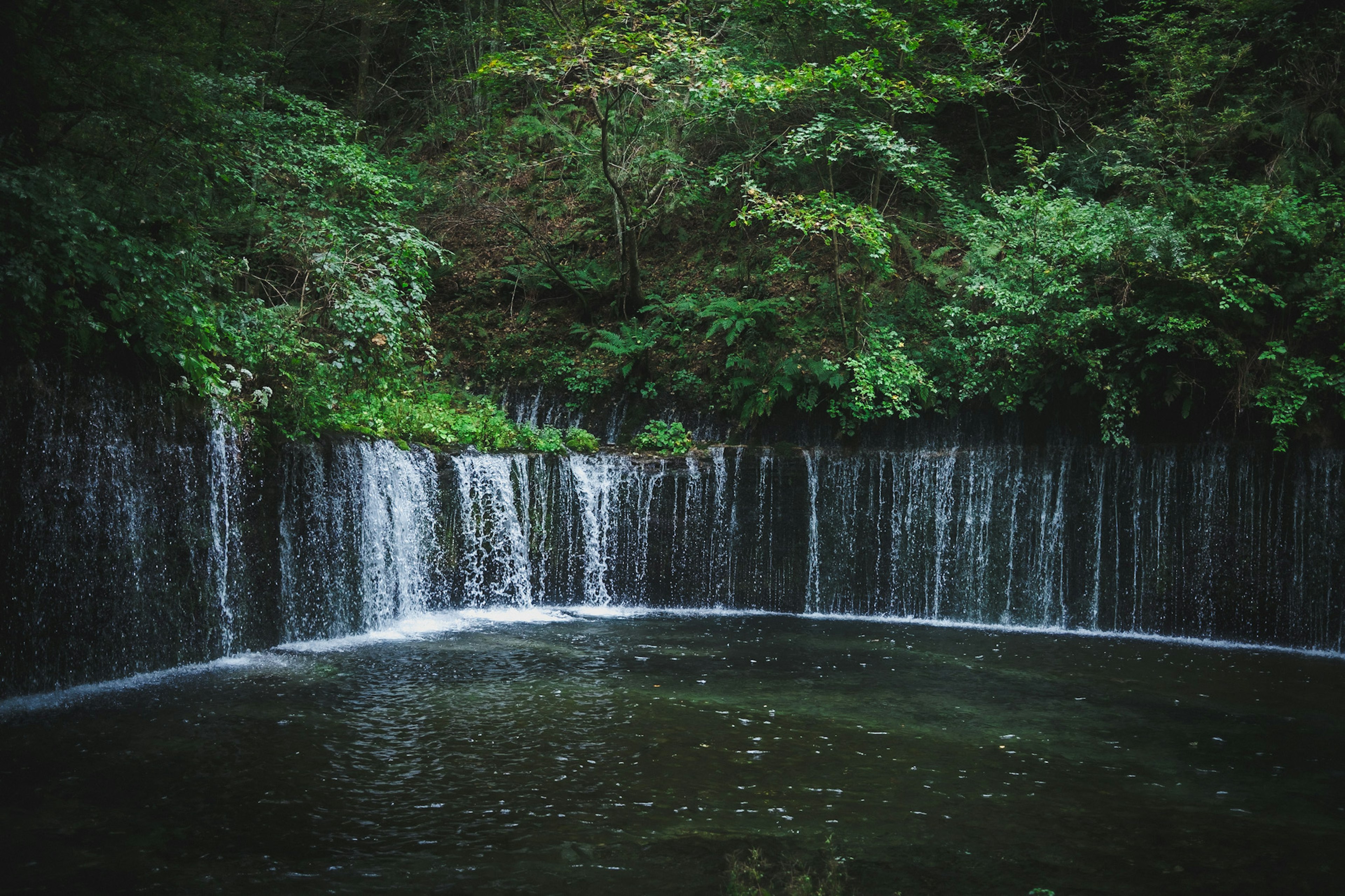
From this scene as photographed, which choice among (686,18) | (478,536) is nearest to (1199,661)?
(478,536)

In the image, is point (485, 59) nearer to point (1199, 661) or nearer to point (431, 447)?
point (431, 447)

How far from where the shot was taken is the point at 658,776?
6.09 m

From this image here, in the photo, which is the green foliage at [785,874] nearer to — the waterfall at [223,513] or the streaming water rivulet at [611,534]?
the streaming water rivulet at [611,534]

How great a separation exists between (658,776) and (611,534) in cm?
810

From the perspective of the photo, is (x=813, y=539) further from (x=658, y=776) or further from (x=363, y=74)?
(x=363, y=74)

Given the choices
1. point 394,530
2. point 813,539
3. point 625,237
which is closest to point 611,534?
point 813,539

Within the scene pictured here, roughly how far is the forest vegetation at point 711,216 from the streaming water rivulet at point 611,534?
2.04ft

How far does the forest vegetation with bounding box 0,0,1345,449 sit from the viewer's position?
8.05 m

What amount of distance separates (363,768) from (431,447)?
24.2ft

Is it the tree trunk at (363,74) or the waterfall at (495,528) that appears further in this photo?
the tree trunk at (363,74)

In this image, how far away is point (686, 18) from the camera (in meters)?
17.5

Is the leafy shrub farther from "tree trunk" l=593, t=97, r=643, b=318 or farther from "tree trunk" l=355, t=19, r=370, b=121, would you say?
"tree trunk" l=355, t=19, r=370, b=121

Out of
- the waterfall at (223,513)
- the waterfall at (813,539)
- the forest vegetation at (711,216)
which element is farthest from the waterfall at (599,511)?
the waterfall at (223,513)

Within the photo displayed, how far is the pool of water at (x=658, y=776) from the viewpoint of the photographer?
475cm
